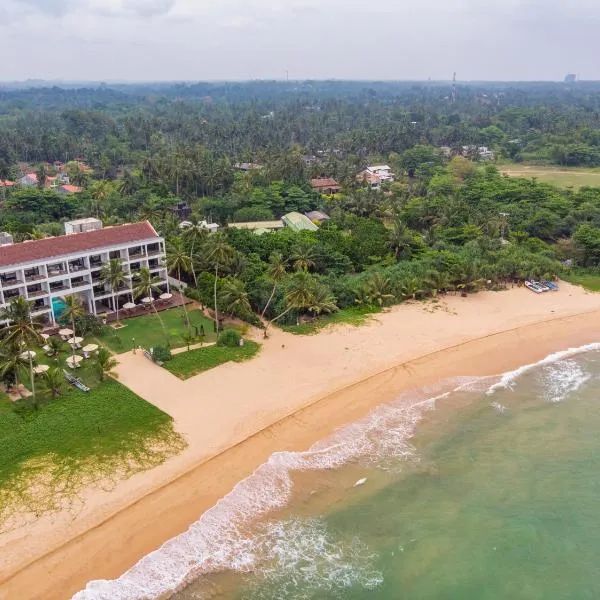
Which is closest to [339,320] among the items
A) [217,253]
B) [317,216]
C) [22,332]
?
[217,253]

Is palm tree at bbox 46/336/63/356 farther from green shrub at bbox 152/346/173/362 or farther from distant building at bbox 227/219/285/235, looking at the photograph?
distant building at bbox 227/219/285/235

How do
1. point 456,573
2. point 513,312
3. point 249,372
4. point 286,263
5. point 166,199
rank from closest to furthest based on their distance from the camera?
point 456,573 → point 249,372 → point 513,312 → point 286,263 → point 166,199

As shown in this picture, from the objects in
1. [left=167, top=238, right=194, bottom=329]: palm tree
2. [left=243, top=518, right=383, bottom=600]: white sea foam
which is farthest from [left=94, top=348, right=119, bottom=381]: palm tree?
[left=243, top=518, right=383, bottom=600]: white sea foam

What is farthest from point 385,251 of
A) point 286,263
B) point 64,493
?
point 64,493

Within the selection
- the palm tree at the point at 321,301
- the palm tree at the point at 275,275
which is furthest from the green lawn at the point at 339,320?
the palm tree at the point at 275,275

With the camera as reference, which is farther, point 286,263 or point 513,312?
point 286,263

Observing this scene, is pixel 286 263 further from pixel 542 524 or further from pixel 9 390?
pixel 542 524

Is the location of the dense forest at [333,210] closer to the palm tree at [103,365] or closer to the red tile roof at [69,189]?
the red tile roof at [69,189]
